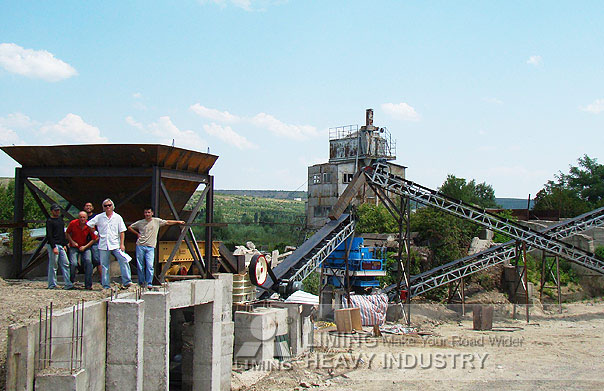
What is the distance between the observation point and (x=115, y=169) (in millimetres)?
10688

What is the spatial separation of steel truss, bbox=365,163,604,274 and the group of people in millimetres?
13435

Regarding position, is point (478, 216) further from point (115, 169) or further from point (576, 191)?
point (576, 191)

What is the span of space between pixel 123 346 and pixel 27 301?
166 cm

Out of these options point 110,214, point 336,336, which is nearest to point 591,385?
point 336,336

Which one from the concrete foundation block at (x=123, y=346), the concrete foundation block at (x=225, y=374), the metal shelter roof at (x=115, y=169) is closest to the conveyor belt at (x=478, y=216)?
the metal shelter roof at (x=115, y=169)

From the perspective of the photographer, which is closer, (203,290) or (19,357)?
(19,357)

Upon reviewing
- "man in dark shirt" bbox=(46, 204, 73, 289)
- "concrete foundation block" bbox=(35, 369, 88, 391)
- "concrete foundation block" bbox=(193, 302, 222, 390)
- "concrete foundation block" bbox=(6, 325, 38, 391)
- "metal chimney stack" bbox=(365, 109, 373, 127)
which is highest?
"metal chimney stack" bbox=(365, 109, 373, 127)

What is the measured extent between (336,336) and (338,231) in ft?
15.1

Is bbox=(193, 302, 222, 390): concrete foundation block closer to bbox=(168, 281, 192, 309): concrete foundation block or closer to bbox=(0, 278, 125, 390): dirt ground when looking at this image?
bbox=(168, 281, 192, 309): concrete foundation block

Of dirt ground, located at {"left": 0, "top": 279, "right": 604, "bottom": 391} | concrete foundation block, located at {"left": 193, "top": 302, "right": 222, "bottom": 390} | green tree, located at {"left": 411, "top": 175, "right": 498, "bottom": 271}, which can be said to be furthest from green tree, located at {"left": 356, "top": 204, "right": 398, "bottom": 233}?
concrete foundation block, located at {"left": 193, "top": 302, "right": 222, "bottom": 390}

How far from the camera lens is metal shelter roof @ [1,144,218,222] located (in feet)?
34.4

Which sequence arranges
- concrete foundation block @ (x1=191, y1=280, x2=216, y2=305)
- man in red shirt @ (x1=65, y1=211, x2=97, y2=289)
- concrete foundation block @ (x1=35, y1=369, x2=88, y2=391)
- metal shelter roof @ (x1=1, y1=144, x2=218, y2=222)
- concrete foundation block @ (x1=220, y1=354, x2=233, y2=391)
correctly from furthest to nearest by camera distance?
concrete foundation block @ (x1=220, y1=354, x2=233, y2=391), metal shelter roof @ (x1=1, y1=144, x2=218, y2=222), concrete foundation block @ (x1=191, y1=280, x2=216, y2=305), man in red shirt @ (x1=65, y1=211, x2=97, y2=289), concrete foundation block @ (x1=35, y1=369, x2=88, y2=391)

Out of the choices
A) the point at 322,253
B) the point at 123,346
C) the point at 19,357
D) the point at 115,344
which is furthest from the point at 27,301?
the point at 322,253

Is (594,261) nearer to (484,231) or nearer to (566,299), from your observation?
(566,299)
